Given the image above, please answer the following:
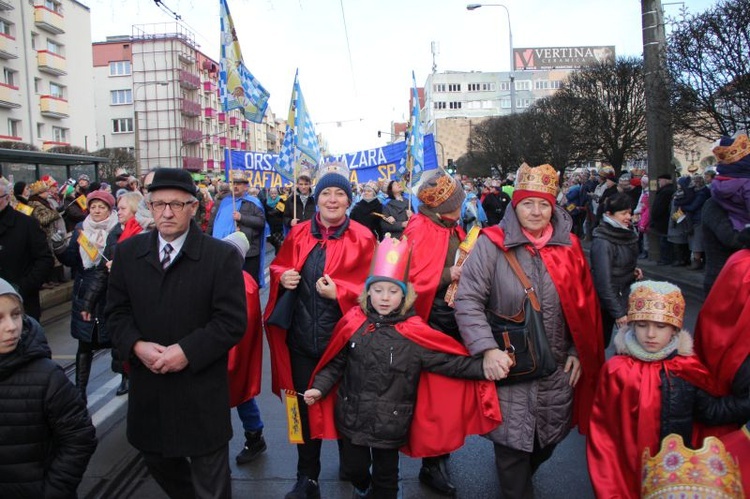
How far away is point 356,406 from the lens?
3.43m

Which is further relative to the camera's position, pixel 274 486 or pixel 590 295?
pixel 274 486

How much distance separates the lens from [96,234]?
5316 mm

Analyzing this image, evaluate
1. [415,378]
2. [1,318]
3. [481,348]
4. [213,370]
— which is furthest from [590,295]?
[1,318]

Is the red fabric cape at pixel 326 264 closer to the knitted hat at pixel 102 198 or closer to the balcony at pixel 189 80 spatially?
the knitted hat at pixel 102 198

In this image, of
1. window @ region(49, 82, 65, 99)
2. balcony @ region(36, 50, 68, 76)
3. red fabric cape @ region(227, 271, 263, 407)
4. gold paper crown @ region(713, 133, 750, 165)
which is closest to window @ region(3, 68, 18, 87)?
balcony @ region(36, 50, 68, 76)

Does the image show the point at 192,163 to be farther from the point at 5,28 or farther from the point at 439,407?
the point at 439,407

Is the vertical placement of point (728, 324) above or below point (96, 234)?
below

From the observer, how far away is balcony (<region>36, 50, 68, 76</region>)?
4272cm

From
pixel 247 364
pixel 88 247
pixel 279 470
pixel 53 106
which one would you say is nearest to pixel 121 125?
pixel 53 106

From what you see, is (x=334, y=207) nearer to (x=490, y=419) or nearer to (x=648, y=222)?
(x=490, y=419)

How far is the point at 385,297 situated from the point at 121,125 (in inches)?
2783

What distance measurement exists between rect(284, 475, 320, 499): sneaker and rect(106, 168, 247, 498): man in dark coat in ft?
2.69

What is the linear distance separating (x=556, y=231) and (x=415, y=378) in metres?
1.11

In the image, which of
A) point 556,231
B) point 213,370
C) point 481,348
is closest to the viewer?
point 213,370
